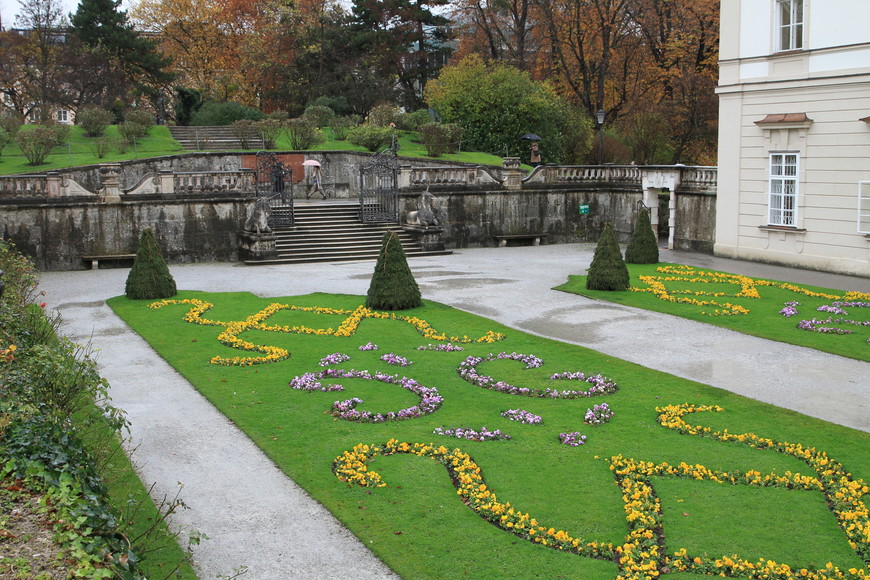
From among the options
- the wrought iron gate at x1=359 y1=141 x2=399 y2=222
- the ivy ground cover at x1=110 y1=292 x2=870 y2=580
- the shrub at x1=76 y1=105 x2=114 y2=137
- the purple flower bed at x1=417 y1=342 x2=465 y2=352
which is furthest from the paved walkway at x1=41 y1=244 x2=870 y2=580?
the shrub at x1=76 y1=105 x2=114 y2=137

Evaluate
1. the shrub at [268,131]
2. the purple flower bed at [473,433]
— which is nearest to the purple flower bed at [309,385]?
the purple flower bed at [473,433]

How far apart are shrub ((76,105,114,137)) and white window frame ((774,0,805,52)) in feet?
99.3

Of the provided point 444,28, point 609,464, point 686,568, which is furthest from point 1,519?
point 444,28

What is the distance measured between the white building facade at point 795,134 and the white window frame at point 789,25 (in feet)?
0.10

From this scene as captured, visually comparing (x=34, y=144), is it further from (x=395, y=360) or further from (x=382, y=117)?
(x=395, y=360)

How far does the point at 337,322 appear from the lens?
18.6m

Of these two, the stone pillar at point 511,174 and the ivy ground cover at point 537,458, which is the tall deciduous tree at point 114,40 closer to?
the stone pillar at point 511,174

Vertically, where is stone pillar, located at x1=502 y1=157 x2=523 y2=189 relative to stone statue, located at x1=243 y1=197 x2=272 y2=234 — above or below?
above

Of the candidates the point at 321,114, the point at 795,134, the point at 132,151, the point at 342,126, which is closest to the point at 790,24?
the point at 795,134

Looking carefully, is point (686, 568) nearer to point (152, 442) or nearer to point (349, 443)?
point (349, 443)

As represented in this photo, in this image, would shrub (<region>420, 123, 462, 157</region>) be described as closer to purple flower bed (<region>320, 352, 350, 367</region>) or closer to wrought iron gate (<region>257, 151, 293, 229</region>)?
wrought iron gate (<region>257, 151, 293, 229</region>)

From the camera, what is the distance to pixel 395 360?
Answer: 49.7ft

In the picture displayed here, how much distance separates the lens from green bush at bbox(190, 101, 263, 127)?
4788 centimetres

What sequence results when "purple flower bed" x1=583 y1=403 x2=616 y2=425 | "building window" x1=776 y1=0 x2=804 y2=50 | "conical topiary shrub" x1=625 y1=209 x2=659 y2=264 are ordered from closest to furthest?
"purple flower bed" x1=583 y1=403 x2=616 y2=425
"building window" x1=776 y1=0 x2=804 y2=50
"conical topiary shrub" x1=625 y1=209 x2=659 y2=264
